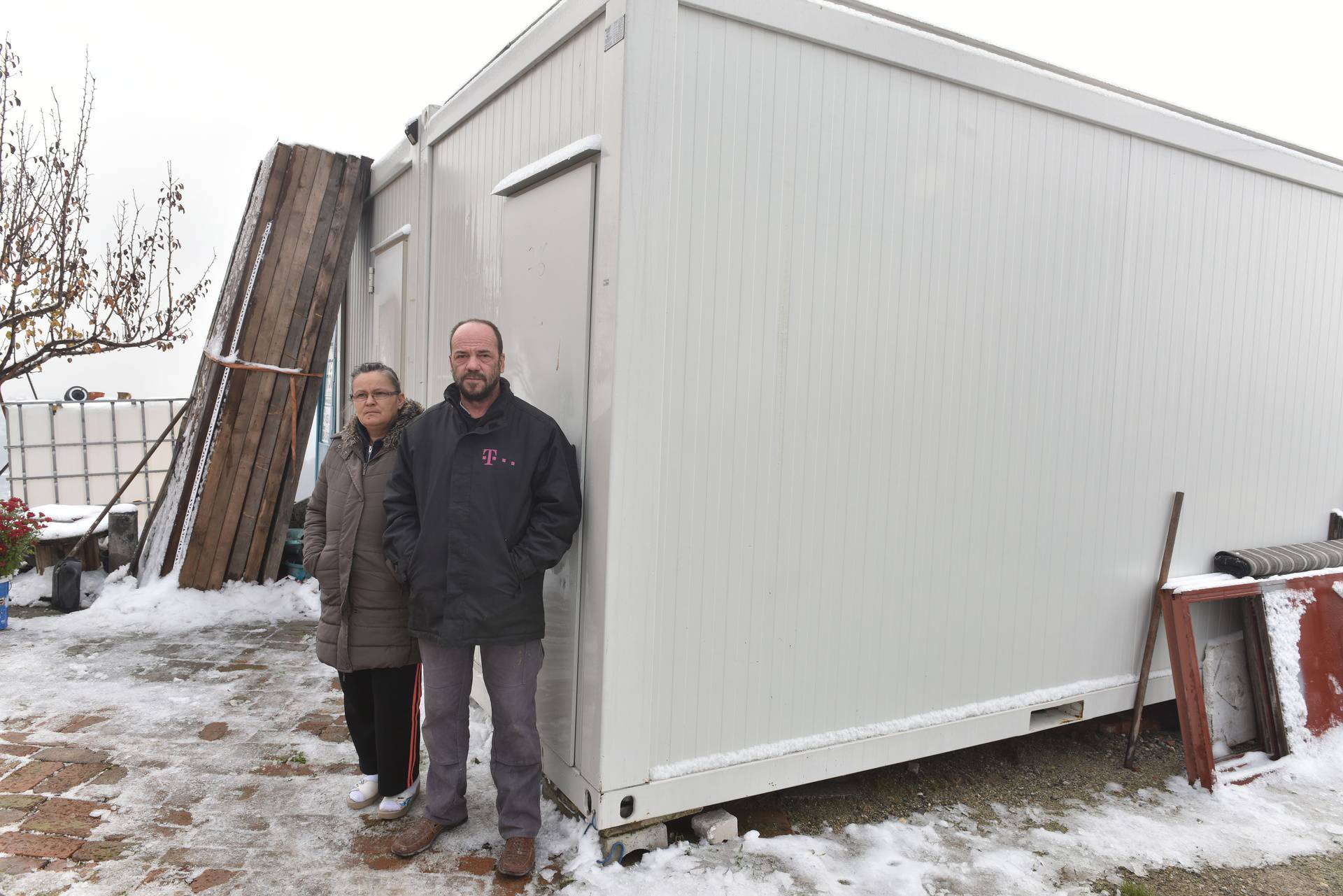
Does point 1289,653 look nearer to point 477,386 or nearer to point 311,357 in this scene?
point 477,386

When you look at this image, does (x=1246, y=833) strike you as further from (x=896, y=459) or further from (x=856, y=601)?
(x=896, y=459)

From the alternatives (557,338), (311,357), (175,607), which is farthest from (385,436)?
(311,357)

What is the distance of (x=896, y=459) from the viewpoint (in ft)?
11.7

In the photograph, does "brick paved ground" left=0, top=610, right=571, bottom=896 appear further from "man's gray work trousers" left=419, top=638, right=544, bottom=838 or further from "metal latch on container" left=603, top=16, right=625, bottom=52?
"metal latch on container" left=603, top=16, right=625, bottom=52

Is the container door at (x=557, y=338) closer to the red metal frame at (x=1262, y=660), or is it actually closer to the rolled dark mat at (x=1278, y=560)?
the red metal frame at (x=1262, y=660)

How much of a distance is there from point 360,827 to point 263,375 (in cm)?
403

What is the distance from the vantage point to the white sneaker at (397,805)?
3.20 meters

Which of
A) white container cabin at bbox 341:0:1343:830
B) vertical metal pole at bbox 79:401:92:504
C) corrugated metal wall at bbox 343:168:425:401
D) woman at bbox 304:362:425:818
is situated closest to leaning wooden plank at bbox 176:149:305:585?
corrugated metal wall at bbox 343:168:425:401

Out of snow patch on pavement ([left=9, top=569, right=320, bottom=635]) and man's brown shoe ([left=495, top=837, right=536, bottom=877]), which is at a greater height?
snow patch on pavement ([left=9, top=569, right=320, bottom=635])

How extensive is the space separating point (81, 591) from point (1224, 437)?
725 cm

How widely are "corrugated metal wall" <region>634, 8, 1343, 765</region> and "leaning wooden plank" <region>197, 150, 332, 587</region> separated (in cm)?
210

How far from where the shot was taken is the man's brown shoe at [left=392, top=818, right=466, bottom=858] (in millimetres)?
2959

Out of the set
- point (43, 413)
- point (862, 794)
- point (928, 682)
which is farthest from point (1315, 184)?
point (43, 413)

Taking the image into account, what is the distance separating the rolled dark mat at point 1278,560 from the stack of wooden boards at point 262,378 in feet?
19.7
